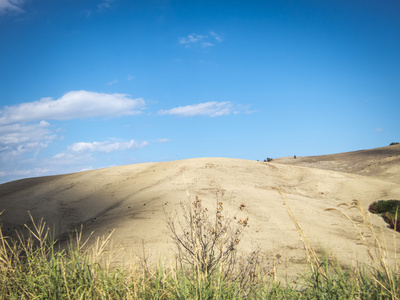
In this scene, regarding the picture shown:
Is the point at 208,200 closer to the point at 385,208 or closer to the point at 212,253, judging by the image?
the point at 212,253

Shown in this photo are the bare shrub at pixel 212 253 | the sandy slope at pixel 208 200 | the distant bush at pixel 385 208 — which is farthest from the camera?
the distant bush at pixel 385 208

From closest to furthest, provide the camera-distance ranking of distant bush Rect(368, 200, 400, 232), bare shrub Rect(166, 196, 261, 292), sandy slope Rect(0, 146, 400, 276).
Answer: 1. bare shrub Rect(166, 196, 261, 292)
2. sandy slope Rect(0, 146, 400, 276)
3. distant bush Rect(368, 200, 400, 232)

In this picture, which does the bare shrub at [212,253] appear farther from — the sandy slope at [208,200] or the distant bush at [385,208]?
the distant bush at [385,208]

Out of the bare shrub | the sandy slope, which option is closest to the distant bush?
the sandy slope

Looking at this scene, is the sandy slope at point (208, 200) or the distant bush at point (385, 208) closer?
the sandy slope at point (208, 200)

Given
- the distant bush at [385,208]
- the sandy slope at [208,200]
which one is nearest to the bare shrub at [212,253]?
the sandy slope at [208,200]

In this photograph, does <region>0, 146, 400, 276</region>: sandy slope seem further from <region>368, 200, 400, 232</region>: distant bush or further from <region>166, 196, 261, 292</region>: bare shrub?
<region>166, 196, 261, 292</region>: bare shrub

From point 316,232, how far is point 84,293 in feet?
28.4

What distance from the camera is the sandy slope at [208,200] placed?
9.13m

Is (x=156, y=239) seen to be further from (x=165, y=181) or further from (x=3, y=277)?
(x=165, y=181)

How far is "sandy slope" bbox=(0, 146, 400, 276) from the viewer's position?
30.0 ft

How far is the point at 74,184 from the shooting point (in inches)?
724

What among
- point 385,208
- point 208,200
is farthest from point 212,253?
point 385,208

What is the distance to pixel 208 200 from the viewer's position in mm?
12359
